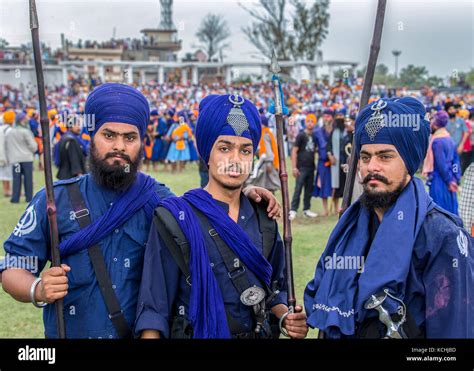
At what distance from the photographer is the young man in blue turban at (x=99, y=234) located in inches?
105

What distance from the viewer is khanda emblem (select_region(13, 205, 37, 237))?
2727 millimetres

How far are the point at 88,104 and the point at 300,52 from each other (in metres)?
20.9

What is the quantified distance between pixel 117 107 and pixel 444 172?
6449 mm

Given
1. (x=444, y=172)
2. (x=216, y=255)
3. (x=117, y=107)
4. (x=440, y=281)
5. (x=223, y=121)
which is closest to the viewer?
(x=440, y=281)

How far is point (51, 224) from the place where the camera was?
2.58 metres

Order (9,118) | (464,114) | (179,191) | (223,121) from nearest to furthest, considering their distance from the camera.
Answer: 1. (223,121)
2. (9,118)
3. (179,191)
4. (464,114)

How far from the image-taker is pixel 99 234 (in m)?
2.67

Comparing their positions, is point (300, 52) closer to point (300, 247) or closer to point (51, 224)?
point (300, 247)

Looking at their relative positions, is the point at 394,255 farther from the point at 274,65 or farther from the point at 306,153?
the point at 306,153

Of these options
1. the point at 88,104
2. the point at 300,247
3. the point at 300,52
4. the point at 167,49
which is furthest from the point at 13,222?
the point at 167,49

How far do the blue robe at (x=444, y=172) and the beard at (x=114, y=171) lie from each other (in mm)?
6399

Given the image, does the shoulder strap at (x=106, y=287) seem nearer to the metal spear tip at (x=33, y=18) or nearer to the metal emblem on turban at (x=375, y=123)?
the metal spear tip at (x=33, y=18)

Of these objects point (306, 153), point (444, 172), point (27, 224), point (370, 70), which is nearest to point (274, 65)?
point (370, 70)
